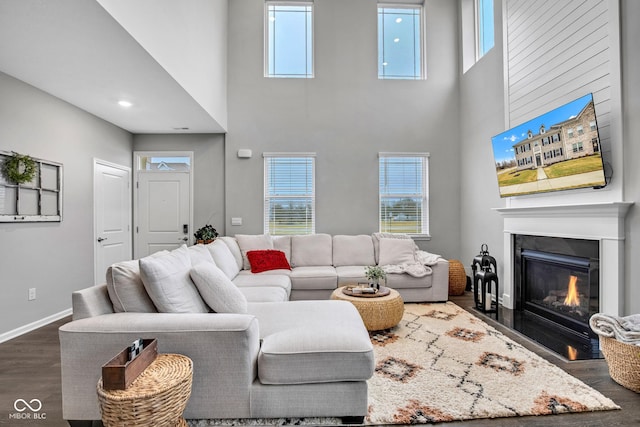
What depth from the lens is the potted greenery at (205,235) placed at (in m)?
4.89

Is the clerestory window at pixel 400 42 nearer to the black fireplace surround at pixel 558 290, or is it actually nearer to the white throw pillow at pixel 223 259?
the black fireplace surround at pixel 558 290

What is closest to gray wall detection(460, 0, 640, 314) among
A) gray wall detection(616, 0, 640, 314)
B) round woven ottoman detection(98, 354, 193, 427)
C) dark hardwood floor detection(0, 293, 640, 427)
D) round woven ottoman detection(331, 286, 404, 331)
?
gray wall detection(616, 0, 640, 314)

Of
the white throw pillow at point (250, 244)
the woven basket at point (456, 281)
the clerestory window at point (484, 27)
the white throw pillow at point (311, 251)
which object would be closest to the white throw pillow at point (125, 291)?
the white throw pillow at point (250, 244)

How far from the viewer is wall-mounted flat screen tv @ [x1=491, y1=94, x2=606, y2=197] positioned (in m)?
2.63

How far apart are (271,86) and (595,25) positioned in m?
4.01

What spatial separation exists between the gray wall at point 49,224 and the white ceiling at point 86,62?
0.18 meters

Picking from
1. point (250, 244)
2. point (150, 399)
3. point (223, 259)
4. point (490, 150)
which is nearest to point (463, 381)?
point (150, 399)

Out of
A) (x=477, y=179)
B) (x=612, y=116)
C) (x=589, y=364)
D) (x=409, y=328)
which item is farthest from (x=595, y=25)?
(x=409, y=328)

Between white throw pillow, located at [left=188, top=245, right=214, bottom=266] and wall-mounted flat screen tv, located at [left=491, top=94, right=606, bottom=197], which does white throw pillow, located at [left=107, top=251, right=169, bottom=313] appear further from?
wall-mounted flat screen tv, located at [left=491, top=94, right=606, bottom=197]

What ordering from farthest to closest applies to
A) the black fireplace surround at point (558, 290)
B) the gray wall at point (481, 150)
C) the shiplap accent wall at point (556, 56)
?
the gray wall at point (481, 150) < the black fireplace surround at point (558, 290) < the shiplap accent wall at point (556, 56)

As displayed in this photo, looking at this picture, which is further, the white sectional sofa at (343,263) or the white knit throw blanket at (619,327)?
the white sectional sofa at (343,263)

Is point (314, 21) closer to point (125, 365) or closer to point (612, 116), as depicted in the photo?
point (612, 116)

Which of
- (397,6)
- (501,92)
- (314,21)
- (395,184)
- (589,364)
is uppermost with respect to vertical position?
(397,6)

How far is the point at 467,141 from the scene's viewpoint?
203 inches
